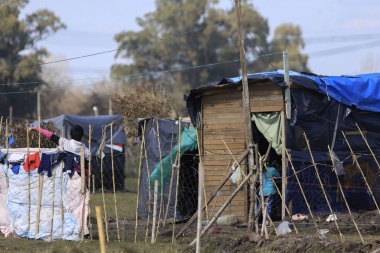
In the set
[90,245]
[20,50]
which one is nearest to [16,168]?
[90,245]

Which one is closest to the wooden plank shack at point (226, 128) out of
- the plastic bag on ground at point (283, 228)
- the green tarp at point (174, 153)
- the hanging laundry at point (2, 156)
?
the green tarp at point (174, 153)

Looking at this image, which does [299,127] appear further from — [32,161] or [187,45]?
[187,45]

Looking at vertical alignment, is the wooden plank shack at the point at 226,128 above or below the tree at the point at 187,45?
below

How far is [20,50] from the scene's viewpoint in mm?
54438

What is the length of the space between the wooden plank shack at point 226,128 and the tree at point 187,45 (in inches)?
1447

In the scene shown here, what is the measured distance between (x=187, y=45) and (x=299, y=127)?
39.7 meters

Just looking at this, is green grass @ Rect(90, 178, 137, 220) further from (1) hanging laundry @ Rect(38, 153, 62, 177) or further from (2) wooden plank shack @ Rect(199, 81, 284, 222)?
(1) hanging laundry @ Rect(38, 153, 62, 177)

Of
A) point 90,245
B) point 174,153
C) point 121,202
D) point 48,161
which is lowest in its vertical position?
point 121,202

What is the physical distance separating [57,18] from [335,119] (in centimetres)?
3834

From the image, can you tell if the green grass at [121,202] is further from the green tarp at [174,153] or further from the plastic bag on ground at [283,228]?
the plastic bag on ground at [283,228]

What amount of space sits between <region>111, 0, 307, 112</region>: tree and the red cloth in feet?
133

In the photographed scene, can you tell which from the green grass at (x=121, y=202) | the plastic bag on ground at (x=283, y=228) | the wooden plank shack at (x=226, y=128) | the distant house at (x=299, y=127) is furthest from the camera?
the green grass at (x=121, y=202)

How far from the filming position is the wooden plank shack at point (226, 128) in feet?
59.8

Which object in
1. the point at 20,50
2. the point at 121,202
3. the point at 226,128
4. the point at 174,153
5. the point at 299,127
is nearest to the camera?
the point at 299,127
